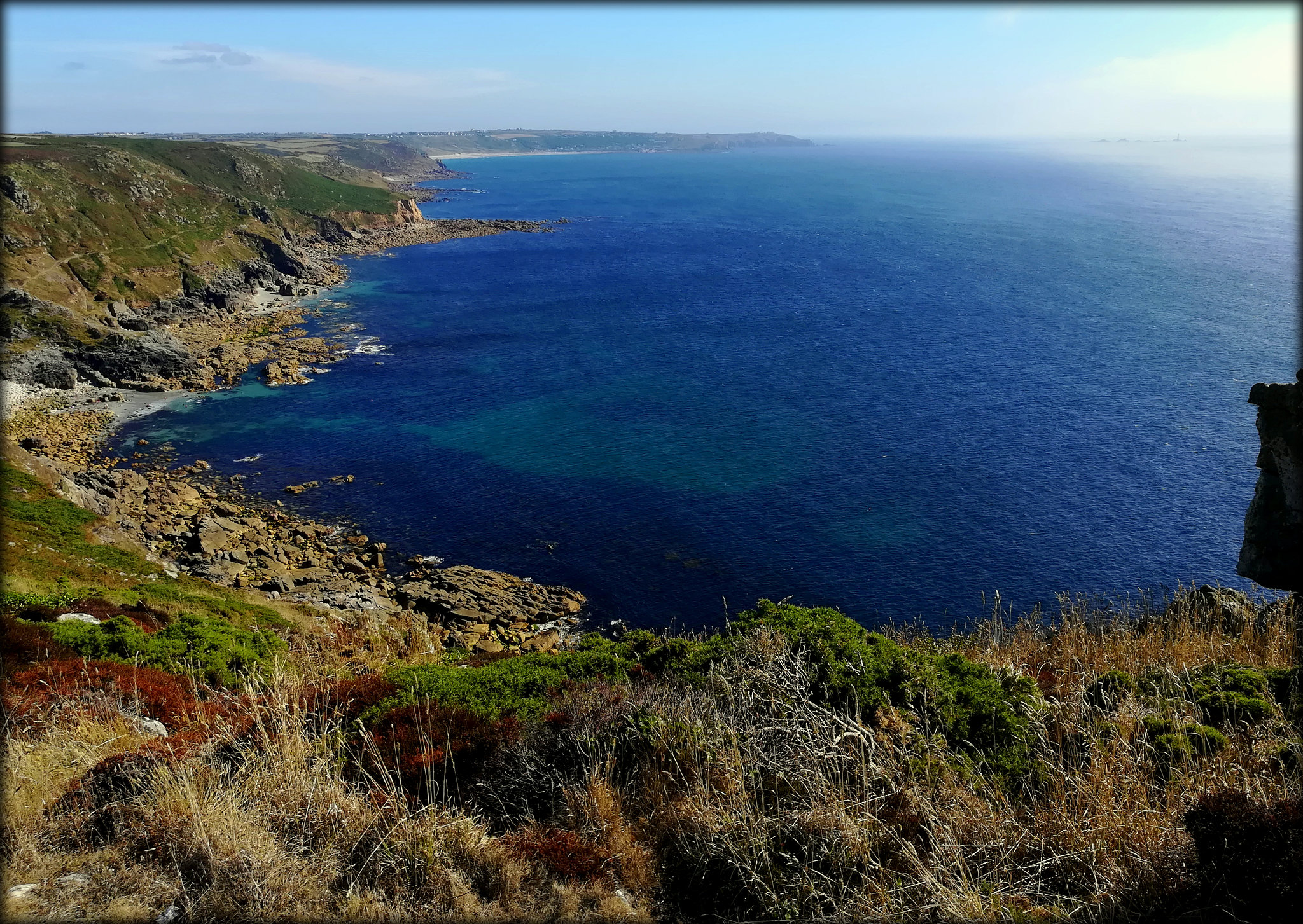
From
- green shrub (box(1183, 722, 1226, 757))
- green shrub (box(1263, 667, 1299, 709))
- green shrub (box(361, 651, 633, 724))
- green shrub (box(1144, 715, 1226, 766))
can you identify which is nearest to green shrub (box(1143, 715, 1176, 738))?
green shrub (box(1144, 715, 1226, 766))

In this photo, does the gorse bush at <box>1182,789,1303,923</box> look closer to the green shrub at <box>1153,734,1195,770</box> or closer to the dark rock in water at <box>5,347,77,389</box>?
the green shrub at <box>1153,734,1195,770</box>

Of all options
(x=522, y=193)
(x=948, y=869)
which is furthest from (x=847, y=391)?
(x=522, y=193)

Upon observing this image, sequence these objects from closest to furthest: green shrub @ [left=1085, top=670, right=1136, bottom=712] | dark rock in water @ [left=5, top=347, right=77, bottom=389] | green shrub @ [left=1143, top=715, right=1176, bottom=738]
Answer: green shrub @ [left=1143, top=715, right=1176, bottom=738] < green shrub @ [left=1085, top=670, right=1136, bottom=712] < dark rock in water @ [left=5, top=347, right=77, bottom=389]

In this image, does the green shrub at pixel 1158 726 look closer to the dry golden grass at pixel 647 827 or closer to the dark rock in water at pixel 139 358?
the dry golden grass at pixel 647 827

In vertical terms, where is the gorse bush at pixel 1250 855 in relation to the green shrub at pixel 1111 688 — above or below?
above

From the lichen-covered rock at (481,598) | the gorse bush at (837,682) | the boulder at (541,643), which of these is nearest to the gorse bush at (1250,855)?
the gorse bush at (837,682)

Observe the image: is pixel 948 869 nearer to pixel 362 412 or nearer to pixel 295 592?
pixel 295 592

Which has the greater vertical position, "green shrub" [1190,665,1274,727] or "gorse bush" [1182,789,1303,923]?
"gorse bush" [1182,789,1303,923]
